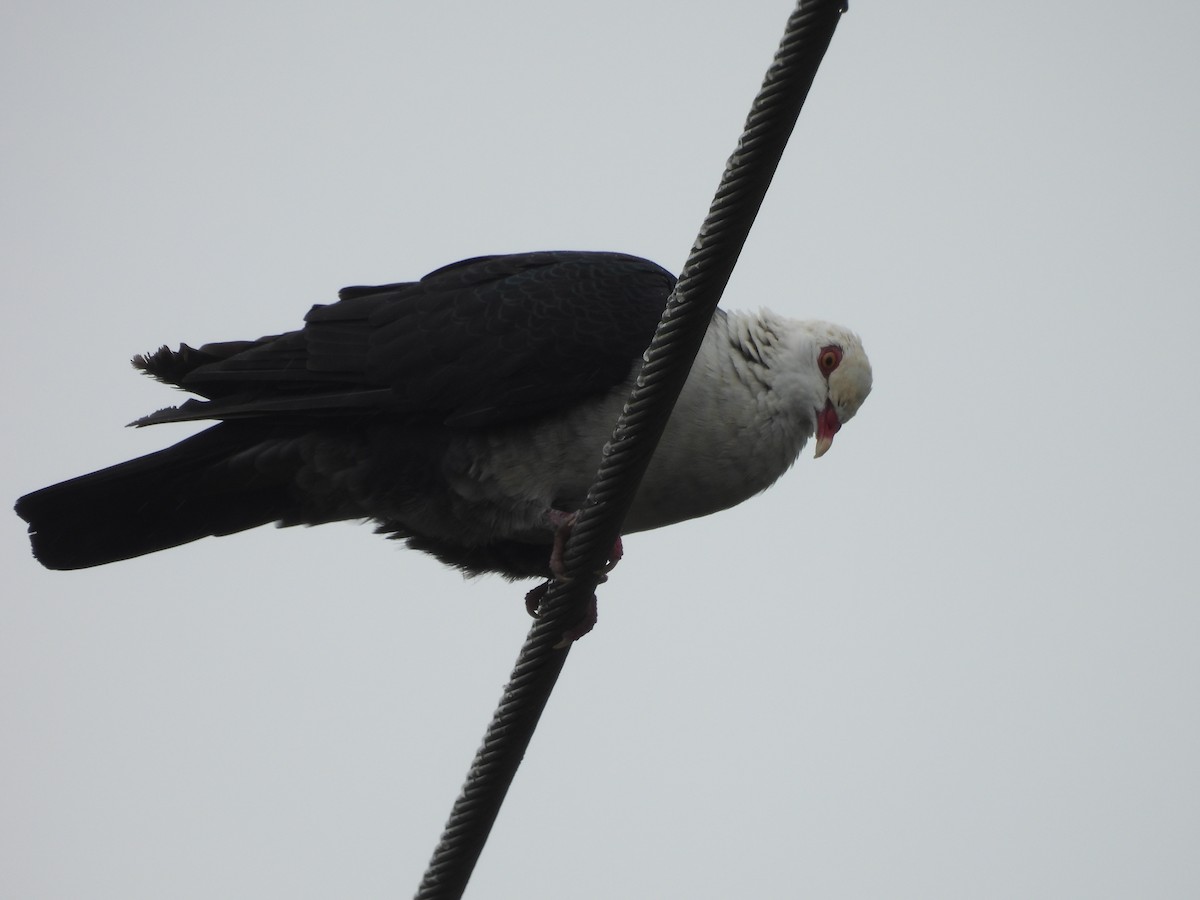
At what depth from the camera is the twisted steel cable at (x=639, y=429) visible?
2.45 meters

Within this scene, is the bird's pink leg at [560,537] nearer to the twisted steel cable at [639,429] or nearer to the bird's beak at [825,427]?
the twisted steel cable at [639,429]

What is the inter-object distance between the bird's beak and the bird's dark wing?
0.67 metres

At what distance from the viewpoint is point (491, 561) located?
4.45m

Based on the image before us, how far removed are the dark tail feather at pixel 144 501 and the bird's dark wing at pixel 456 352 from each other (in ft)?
0.56

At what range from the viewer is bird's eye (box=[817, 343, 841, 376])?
432cm

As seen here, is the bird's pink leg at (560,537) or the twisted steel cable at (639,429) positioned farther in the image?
the bird's pink leg at (560,537)

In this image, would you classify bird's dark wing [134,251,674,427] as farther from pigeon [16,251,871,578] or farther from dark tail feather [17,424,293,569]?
dark tail feather [17,424,293,569]

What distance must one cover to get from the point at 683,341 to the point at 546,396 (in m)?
1.34

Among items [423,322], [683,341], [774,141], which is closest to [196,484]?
[423,322]

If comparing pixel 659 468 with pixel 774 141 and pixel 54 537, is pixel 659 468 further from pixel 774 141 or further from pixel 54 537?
pixel 54 537

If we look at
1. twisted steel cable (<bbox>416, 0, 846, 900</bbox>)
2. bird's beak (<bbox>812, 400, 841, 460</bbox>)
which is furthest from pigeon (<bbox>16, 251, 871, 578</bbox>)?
twisted steel cable (<bbox>416, 0, 846, 900</bbox>)

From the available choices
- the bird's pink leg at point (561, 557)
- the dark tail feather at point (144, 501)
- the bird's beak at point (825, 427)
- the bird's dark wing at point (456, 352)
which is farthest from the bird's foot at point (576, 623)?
the bird's beak at point (825, 427)

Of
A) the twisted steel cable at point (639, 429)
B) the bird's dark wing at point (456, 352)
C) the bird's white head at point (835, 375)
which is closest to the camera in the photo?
the twisted steel cable at point (639, 429)

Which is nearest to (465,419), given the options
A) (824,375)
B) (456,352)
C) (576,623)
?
(456,352)
